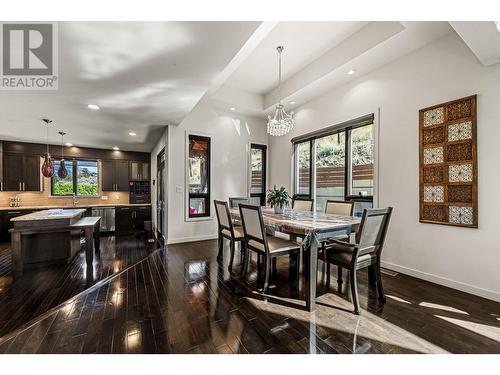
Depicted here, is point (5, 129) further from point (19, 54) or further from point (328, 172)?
point (328, 172)

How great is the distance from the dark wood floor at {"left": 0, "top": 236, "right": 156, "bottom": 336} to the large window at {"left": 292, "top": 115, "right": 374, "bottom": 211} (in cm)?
379

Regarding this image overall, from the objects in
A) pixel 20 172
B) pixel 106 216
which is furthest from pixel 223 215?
pixel 20 172

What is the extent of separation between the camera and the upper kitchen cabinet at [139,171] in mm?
7062

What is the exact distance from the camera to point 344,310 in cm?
206

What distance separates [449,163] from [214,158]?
4133 millimetres

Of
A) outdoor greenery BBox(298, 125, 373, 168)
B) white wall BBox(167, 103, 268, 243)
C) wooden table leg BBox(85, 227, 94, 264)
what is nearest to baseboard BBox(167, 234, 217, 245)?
white wall BBox(167, 103, 268, 243)

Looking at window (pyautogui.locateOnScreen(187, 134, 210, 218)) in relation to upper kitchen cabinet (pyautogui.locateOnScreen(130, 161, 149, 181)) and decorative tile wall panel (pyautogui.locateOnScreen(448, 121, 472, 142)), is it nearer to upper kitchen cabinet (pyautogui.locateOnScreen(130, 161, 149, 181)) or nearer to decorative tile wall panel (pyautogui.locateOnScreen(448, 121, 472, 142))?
upper kitchen cabinet (pyautogui.locateOnScreen(130, 161, 149, 181))

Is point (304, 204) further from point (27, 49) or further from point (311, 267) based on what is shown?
point (27, 49)

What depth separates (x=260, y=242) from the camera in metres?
2.46

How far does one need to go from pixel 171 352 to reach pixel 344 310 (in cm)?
157

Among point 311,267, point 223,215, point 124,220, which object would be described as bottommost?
point 124,220

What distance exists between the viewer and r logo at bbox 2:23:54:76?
71.1 inches

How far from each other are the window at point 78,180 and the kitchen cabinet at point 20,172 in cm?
40
